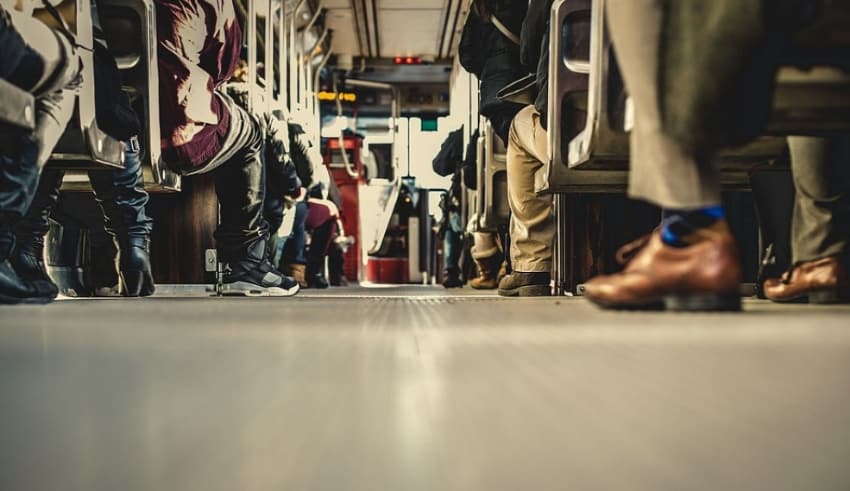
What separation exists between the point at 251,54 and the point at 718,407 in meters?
3.41

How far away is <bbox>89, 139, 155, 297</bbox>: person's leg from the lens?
2383 millimetres

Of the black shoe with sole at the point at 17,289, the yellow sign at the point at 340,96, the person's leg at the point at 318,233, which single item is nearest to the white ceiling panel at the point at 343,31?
the yellow sign at the point at 340,96

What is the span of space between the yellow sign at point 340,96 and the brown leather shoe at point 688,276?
8625 mm

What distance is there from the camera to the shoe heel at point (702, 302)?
131cm

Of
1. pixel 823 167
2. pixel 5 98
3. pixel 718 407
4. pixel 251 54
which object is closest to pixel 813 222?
pixel 823 167

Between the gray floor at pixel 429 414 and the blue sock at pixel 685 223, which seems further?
the blue sock at pixel 685 223

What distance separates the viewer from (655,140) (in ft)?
4.08

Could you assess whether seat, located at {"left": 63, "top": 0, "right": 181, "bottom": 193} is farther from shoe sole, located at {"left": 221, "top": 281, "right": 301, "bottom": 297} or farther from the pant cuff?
the pant cuff

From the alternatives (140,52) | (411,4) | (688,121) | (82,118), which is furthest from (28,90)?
(411,4)

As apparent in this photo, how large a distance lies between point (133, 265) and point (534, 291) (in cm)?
150

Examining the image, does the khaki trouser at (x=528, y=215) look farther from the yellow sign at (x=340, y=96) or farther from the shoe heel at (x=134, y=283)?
the yellow sign at (x=340, y=96)

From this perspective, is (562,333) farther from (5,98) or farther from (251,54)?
(251,54)

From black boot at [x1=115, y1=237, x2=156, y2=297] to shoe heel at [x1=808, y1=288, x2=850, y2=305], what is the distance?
83.4 inches

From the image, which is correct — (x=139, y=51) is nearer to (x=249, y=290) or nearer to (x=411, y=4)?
(x=249, y=290)
